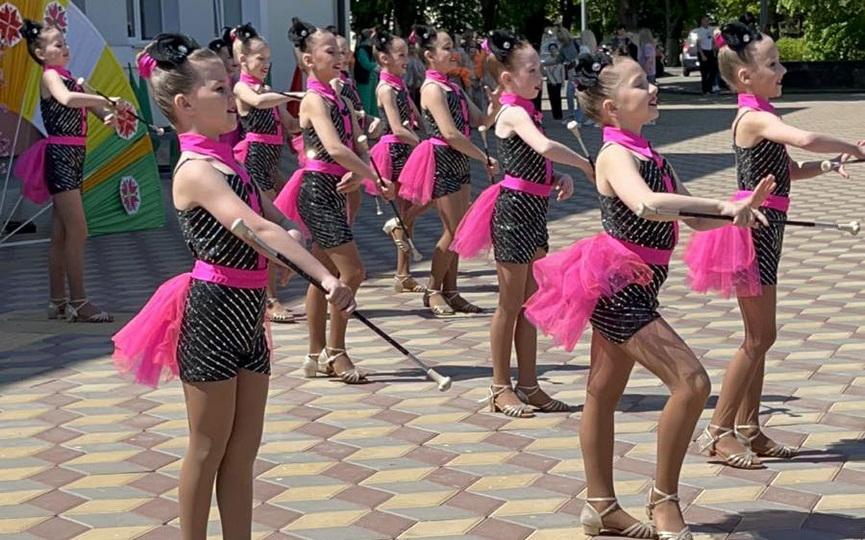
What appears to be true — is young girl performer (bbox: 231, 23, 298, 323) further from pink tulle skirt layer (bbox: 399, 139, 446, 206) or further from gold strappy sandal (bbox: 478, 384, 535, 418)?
gold strappy sandal (bbox: 478, 384, 535, 418)

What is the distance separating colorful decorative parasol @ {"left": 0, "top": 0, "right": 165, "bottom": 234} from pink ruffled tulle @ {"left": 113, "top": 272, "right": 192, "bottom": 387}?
8147 mm

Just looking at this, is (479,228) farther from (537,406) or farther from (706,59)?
(706,59)

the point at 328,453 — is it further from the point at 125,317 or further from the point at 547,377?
the point at 125,317

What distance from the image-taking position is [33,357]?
28.7ft

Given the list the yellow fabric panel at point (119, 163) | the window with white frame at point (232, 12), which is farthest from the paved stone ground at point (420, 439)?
the window with white frame at point (232, 12)

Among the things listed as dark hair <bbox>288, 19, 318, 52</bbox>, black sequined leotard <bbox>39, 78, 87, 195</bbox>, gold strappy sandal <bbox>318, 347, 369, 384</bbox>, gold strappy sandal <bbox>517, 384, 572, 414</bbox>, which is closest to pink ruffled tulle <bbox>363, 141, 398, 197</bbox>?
black sequined leotard <bbox>39, 78, 87, 195</bbox>

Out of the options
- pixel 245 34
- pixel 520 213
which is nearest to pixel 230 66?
pixel 245 34

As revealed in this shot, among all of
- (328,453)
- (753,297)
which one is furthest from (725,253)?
(328,453)

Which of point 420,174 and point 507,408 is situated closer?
point 507,408

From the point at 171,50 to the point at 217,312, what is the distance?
0.81 meters

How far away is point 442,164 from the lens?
977 cm

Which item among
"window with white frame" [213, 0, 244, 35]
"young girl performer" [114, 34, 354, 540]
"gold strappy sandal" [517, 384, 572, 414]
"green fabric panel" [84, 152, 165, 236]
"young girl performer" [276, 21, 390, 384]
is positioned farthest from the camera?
"window with white frame" [213, 0, 244, 35]

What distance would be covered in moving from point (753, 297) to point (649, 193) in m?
1.35

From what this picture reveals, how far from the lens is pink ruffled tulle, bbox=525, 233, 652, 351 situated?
505 centimetres
